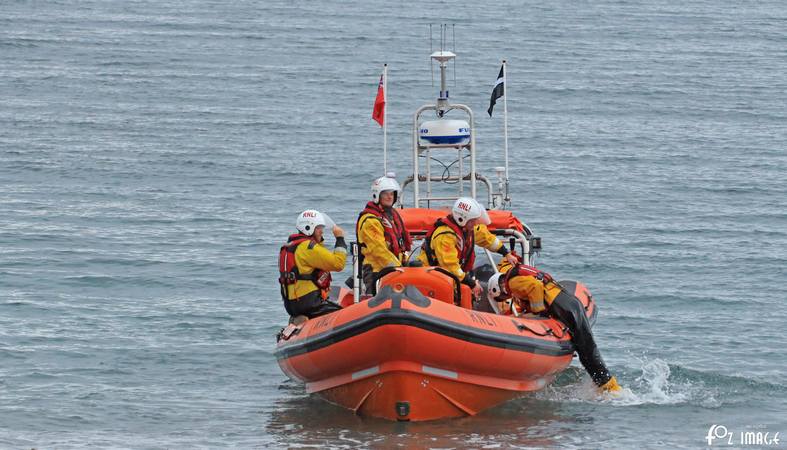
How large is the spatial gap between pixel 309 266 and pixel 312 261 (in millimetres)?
93

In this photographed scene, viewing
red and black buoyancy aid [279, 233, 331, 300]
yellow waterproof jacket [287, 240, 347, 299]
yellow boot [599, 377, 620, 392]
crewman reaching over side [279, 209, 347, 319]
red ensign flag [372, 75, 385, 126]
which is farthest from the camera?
red ensign flag [372, 75, 385, 126]

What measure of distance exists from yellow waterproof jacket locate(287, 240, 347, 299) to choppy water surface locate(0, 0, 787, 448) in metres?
1.00

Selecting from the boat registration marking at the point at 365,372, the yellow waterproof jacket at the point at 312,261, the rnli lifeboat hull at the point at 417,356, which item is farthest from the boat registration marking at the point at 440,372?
the yellow waterproof jacket at the point at 312,261

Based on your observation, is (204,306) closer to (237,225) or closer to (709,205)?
(237,225)

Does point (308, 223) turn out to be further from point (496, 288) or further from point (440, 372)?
point (440, 372)

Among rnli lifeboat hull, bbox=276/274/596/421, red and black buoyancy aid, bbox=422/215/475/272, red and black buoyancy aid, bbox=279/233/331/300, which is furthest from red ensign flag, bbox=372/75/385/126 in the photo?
rnli lifeboat hull, bbox=276/274/596/421

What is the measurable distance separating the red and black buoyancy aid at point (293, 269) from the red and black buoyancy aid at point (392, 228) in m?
0.45

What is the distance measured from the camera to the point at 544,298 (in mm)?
11008

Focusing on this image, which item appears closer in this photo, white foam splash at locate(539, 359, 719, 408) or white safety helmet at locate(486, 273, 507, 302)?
white safety helmet at locate(486, 273, 507, 302)

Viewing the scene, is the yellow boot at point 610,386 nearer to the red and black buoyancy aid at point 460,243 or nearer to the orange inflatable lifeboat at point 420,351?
the orange inflatable lifeboat at point 420,351

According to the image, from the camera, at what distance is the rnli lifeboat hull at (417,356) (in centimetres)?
971

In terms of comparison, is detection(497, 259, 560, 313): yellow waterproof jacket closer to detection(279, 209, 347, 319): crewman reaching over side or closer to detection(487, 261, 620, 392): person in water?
detection(487, 261, 620, 392): person in water

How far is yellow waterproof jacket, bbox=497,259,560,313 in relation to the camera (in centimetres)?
1084

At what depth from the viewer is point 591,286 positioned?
54.4 ft
